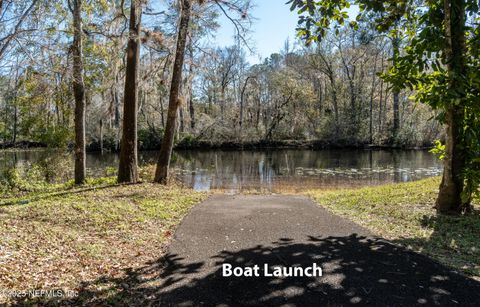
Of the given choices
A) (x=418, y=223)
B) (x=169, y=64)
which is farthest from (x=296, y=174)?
(x=418, y=223)

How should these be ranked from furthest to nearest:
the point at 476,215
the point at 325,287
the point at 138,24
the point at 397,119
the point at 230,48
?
the point at 230,48
the point at 397,119
the point at 138,24
the point at 476,215
the point at 325,287

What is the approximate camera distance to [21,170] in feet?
42.1

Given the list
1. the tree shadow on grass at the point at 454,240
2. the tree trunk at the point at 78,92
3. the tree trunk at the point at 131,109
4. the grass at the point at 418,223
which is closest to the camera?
Result: the tree shadow on grass at the point at 454,240

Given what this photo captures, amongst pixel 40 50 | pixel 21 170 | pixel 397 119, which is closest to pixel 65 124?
pixel 21 170

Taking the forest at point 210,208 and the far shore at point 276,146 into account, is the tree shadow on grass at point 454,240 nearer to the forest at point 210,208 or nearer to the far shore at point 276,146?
the forest at point 210,208

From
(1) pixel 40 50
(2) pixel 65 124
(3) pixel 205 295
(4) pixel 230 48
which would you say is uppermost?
(4) pixel 230 48

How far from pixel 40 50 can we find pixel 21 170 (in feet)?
25.7

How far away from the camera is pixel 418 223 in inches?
251

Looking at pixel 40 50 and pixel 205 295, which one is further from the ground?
pixel 40 50

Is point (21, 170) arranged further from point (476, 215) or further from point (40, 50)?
point (476, 215)

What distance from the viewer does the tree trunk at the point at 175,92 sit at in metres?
10.6

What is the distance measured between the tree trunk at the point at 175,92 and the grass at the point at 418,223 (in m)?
4.87

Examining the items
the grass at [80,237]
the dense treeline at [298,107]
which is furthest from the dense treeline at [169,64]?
the dense treeline at [298,107]

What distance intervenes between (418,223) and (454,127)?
1908mm
